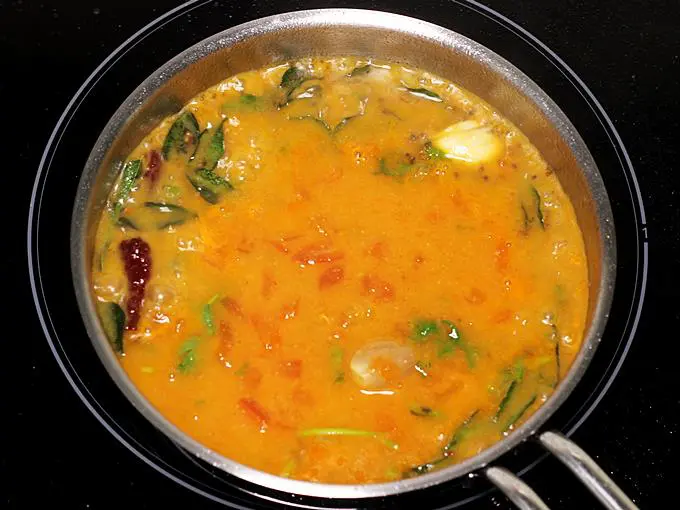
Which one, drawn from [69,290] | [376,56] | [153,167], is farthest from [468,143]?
[69,290]

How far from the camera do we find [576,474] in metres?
1.35

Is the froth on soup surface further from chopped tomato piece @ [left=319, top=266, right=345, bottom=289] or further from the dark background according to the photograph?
the dark background

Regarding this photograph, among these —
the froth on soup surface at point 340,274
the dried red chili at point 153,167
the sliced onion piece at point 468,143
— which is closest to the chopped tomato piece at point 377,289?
the froth on soup surface at point 340,274

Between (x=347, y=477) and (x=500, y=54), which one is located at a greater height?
(x=500, y=54)

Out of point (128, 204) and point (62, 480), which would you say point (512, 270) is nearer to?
point (128, 204)

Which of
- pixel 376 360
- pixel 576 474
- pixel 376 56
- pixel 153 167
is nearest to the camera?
pixel 576 474

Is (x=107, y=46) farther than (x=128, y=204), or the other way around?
(x=107, y=46)

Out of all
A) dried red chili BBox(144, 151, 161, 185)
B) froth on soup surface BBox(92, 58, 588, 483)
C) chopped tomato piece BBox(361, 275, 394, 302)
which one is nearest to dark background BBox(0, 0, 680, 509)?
froth on soup surface BBox(92, 58, 588, 483)

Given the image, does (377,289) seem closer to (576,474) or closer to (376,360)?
(376,360)

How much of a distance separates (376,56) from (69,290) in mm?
874

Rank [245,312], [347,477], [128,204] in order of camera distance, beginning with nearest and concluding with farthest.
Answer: [347,477], [245,312], [128,204]

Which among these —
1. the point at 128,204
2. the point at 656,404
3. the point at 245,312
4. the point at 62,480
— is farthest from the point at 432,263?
the point at 62,480

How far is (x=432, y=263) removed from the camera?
169cm

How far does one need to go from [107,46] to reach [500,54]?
3.08 feet
